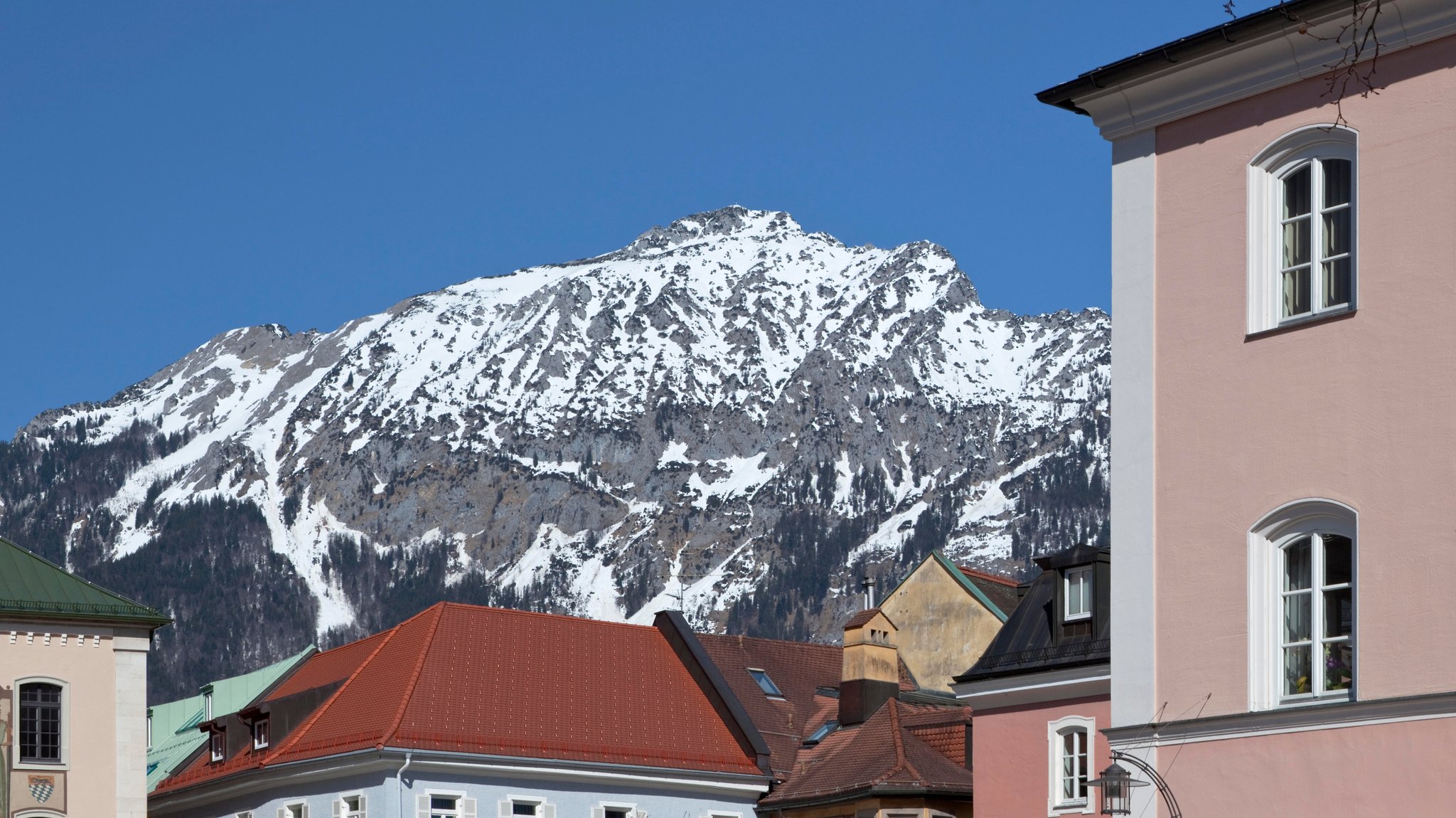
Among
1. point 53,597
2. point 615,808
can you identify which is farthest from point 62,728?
point 615,808

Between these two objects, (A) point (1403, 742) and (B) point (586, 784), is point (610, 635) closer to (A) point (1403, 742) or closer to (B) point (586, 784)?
(B) point (586, 784)

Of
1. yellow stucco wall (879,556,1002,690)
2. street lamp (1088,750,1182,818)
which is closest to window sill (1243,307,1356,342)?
street lamp (1088,750,1182,818)

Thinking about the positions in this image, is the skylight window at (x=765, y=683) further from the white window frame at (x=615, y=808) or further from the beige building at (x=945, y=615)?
the white window frame at (x=615, y=808)

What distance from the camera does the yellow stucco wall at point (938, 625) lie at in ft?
213

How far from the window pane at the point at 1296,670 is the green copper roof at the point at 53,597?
36.6 meters

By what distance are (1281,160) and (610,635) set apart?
41247 millimetres

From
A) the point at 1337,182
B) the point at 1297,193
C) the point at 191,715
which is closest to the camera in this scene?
the point at 1337,182

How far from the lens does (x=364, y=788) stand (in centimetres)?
5425

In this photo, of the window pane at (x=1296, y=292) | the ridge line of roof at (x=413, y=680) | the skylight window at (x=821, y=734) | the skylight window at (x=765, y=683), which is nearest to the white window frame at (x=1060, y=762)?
the skylight window at (x=821, y=734)

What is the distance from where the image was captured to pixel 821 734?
5991 centimetres

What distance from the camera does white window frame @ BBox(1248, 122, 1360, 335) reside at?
22828 mm

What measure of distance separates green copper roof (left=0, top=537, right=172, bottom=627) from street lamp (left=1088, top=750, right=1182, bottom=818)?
34.9 metres

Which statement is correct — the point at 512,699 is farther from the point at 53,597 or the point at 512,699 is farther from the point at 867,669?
the point at 53,597

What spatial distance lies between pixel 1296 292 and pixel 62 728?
125 feet
